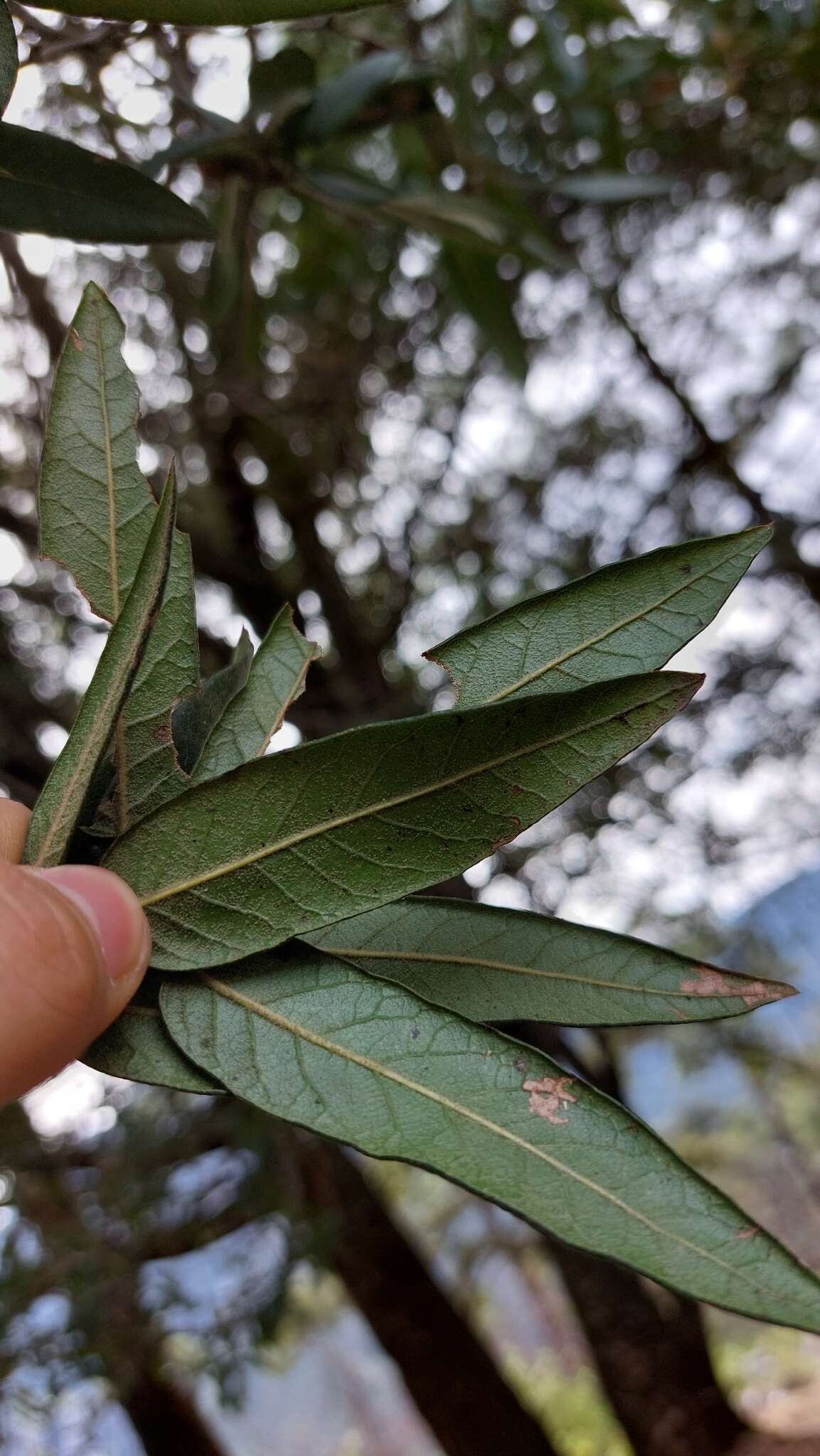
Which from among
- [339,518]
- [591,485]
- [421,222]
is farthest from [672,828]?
[421,222]

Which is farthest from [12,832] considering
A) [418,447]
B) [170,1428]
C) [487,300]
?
[170,1428]

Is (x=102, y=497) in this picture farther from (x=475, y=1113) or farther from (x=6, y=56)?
(x=475, y=1113)

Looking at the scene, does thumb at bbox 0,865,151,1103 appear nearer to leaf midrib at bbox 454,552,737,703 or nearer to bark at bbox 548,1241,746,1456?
leaf midrib at bbox 454,552,737,703

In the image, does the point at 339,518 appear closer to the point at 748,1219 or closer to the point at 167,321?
the point at 167,321

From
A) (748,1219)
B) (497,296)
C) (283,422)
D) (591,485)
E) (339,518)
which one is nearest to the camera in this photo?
(748,1219)

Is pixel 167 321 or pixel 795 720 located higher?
Answer: pixel 167 321

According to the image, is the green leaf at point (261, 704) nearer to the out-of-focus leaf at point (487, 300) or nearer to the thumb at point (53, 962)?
the thumb at point (53, 962)

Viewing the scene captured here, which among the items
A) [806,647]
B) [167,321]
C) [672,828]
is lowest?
[672,828]

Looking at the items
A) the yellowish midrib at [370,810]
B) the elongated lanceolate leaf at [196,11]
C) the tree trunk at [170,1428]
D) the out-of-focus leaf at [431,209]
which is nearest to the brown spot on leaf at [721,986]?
the yellowish midrib at [370,810]
